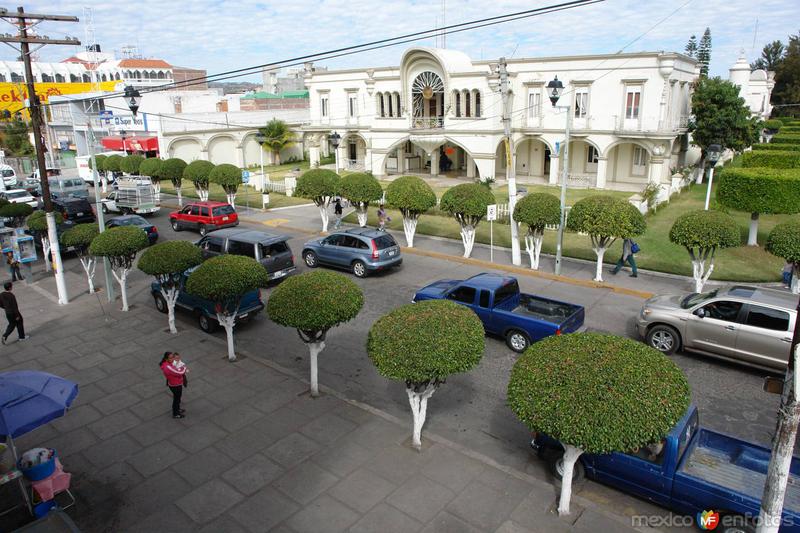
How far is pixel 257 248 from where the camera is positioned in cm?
1784

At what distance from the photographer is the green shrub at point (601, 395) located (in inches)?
270

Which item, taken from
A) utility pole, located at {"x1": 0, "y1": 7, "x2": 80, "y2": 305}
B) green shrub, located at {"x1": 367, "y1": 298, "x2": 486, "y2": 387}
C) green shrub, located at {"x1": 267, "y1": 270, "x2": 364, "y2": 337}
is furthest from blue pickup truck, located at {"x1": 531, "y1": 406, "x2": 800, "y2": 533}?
utility pole, located at {"x1": 0, "y1": 7, "x2": 80, "y2": 305}

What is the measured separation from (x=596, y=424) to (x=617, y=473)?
5.52 feet

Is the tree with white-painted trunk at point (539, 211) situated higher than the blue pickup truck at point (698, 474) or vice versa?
the tree with white-painted trunk at point (539, 211)

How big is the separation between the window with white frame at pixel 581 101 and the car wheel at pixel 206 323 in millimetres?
28976

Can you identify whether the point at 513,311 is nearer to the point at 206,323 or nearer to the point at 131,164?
the point at 206,323

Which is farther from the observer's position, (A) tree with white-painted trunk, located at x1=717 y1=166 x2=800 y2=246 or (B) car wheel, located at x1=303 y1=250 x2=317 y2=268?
(B) car wheel, located at x1=303 y1=250 x2=317 y2=268

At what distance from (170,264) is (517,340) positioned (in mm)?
8787

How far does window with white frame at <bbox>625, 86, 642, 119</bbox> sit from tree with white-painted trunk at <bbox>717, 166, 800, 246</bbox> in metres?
13.1

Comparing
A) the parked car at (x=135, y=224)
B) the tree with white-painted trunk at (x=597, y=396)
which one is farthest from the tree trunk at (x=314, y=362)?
the parked car at (x=135, y=224)

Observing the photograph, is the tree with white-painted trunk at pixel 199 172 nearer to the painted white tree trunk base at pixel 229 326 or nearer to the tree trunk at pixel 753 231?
the painted white tree trunk base at pixel 229 326

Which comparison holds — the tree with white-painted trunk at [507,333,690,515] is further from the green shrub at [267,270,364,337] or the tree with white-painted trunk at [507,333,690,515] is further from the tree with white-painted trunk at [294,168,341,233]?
the tree with white-painted trunk at [294,168,341,233]

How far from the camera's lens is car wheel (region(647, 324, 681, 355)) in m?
12.9

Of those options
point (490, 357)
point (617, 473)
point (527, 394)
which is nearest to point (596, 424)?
point (527, 394)
